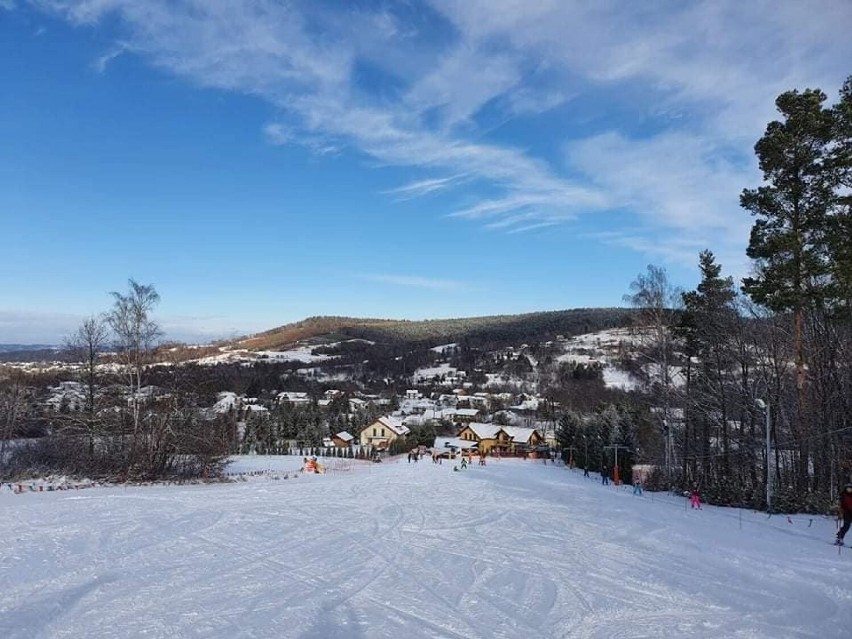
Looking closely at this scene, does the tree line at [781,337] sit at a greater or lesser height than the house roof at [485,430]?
greater

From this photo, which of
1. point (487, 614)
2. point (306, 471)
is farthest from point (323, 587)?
point (306, 471)

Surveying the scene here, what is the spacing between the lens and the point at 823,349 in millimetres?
20969

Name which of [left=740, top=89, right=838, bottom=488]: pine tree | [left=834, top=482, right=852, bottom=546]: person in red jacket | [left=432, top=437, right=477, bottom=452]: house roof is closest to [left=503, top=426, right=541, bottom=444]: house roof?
[left=432, top=437, right=477, bottom=452]: house roof

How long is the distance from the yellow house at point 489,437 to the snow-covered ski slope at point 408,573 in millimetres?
71199

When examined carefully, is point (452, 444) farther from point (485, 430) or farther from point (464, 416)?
point (464, 416)

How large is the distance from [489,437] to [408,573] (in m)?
80.5

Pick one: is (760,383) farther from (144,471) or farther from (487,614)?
(144,471)

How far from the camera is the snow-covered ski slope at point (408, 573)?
692 centimetres

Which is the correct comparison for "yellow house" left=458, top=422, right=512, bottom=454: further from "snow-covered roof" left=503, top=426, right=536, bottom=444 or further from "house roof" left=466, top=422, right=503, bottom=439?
"snow-covered roof" left=503, top=426, right=536, bottom=444

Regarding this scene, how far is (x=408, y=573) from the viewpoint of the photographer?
9.43 metres

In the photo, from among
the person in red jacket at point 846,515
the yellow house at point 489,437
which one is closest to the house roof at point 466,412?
the yellow house at point 489,437

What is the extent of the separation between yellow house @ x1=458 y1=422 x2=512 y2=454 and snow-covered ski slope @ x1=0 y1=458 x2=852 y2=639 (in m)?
71.2

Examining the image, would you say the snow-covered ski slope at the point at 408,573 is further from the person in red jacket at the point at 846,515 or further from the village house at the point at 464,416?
the village house at the point at 464,416

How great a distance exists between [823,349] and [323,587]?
19.8 metres
